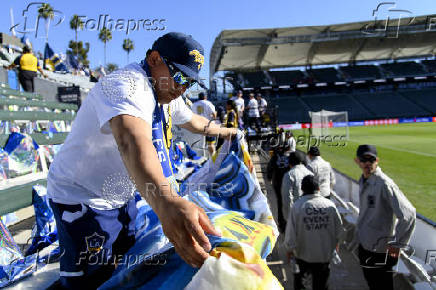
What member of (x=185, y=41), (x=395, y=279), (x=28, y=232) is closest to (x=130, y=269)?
(x=185, y=41)

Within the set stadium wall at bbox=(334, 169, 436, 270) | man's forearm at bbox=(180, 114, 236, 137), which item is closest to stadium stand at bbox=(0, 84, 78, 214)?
man's forearm at bbox=(180, 114, 236, 137)

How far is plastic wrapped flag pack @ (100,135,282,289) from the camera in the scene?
2.26 feet

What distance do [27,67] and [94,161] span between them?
26.1 ft

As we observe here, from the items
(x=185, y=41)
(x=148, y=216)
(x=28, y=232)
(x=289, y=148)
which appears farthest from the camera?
(x=289, y=148)

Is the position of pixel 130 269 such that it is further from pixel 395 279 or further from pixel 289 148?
pixel 289 148

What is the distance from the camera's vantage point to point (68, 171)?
118 cm

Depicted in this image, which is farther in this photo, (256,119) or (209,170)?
(256,119)

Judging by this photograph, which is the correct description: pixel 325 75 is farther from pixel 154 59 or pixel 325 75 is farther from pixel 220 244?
pixel 220 244

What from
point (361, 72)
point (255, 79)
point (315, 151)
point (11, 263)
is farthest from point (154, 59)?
point (361, 72)

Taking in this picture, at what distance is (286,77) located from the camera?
135 ft

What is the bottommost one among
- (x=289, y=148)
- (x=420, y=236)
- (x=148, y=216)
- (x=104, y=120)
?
(x=420, y=236)

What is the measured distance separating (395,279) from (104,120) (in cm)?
452

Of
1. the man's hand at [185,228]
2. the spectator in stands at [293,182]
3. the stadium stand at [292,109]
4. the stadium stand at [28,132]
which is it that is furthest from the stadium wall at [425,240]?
the stadium stand at [292,109]

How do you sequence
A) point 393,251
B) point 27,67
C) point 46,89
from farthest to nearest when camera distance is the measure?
point 46,89 → point 27,67 → point 393,251
